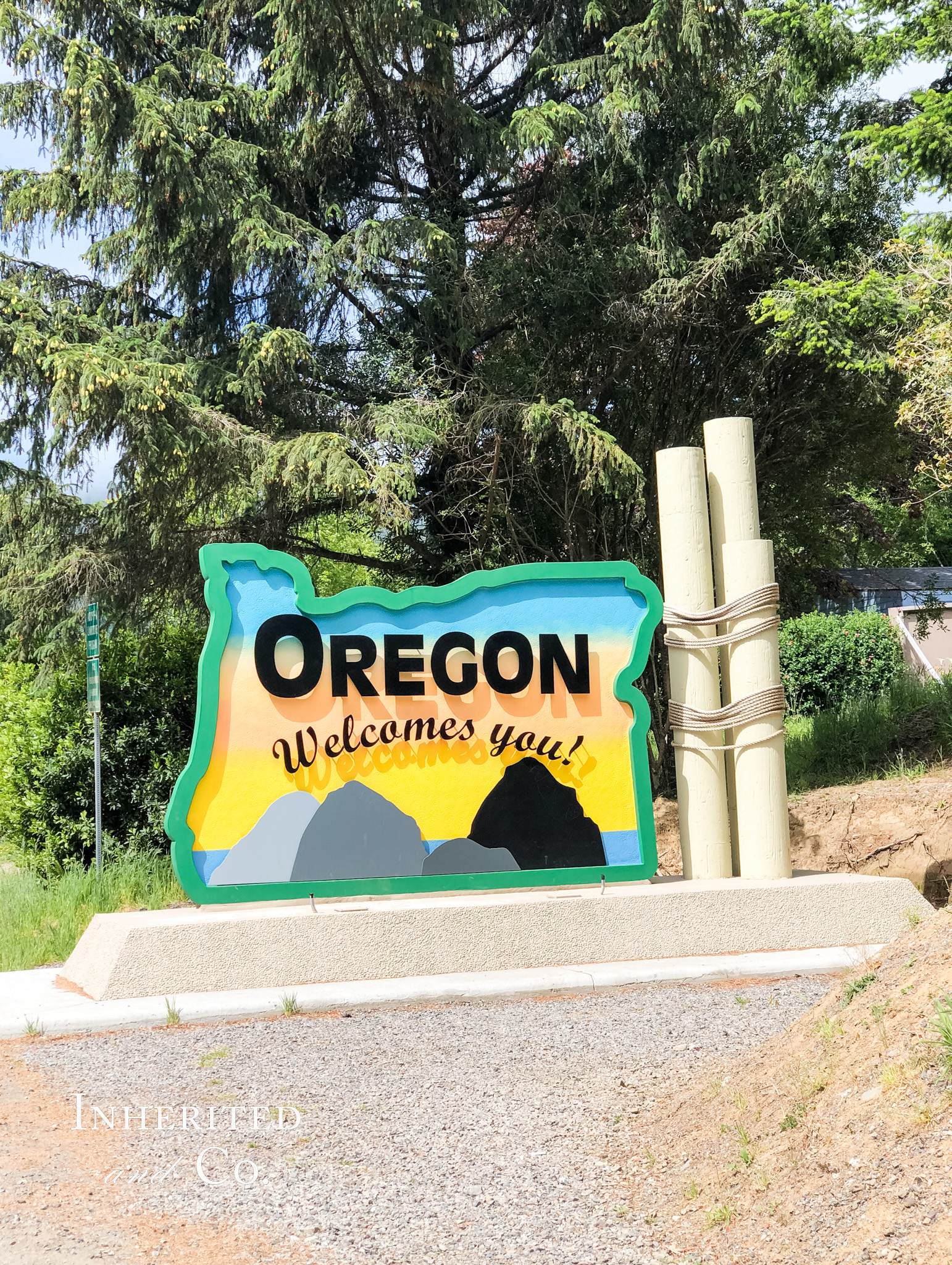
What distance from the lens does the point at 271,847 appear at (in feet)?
23.4

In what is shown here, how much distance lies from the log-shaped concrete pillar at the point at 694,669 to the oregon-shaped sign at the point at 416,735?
12.0 inches

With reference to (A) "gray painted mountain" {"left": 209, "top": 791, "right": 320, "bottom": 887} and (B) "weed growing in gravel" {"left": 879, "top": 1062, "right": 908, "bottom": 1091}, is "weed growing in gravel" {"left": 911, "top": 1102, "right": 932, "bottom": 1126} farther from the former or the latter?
(A) "gray painted mountain" {"left": 209, "top": 791, "right": 320, "bottom": 887}

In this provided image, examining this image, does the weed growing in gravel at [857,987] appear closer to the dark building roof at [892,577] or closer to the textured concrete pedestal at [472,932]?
the textured concrete pedestal at [472,932]

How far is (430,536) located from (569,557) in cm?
162

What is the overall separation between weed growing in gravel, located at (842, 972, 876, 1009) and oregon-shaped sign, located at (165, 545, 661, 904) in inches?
131

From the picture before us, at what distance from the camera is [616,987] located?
655 cm

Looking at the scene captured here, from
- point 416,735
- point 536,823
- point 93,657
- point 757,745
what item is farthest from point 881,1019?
point 93,657

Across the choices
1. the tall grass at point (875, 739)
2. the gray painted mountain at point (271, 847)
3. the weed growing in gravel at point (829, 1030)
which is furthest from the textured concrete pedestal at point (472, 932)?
the tall grass at point (875, 739)

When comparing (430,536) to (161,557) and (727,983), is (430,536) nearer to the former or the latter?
(161,557)

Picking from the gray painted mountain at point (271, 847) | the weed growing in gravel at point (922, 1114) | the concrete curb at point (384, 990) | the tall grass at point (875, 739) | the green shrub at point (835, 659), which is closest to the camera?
the weed growing in gravel at point (922, 1114)

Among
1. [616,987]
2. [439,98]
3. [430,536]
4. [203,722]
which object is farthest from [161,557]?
[616,987]

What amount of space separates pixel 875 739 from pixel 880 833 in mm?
2809

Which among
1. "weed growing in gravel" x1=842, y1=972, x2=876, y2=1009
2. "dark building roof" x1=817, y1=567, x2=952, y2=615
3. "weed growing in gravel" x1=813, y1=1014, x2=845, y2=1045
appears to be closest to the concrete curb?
"weed growing in gravel" x1=842, y1=972, x2=876, y2=1009

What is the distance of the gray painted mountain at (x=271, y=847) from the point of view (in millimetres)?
7055
